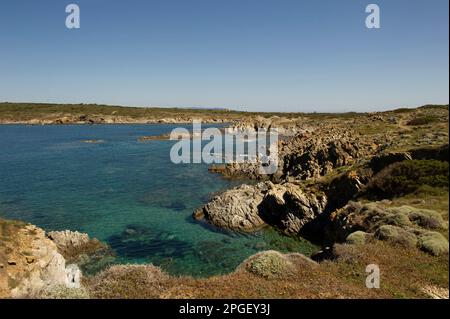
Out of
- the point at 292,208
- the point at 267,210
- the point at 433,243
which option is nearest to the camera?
the point at 433,243

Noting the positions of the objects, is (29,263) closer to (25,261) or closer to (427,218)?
(25,261)

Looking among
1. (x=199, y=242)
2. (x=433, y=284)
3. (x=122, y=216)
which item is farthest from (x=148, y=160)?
(x=433, y=284)

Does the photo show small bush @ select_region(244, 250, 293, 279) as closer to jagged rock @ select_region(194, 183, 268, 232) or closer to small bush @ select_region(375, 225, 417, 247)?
small bush @ select_region(375, 225, 417, 247)

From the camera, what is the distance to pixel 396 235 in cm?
1789

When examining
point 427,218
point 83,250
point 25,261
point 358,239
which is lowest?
point 83,250

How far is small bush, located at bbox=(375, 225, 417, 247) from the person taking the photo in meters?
17.4

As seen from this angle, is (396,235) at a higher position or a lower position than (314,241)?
higher

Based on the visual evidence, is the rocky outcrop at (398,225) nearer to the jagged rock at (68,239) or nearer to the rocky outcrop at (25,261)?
the rocky outcrop at (25,261)

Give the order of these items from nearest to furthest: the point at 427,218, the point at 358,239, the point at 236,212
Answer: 1. the point at 358,239
2. the point at 427,218
3. the point at 236,212

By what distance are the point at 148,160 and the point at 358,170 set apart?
52530 mm

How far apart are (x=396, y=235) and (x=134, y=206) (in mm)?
30498

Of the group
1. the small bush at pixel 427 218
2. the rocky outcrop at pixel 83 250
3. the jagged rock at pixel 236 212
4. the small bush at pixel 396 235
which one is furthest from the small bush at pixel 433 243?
the rocky outcrop at pixel 83 250

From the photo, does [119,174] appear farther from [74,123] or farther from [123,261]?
[74,123]

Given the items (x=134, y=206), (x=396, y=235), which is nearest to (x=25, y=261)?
(x=396, y=235)
